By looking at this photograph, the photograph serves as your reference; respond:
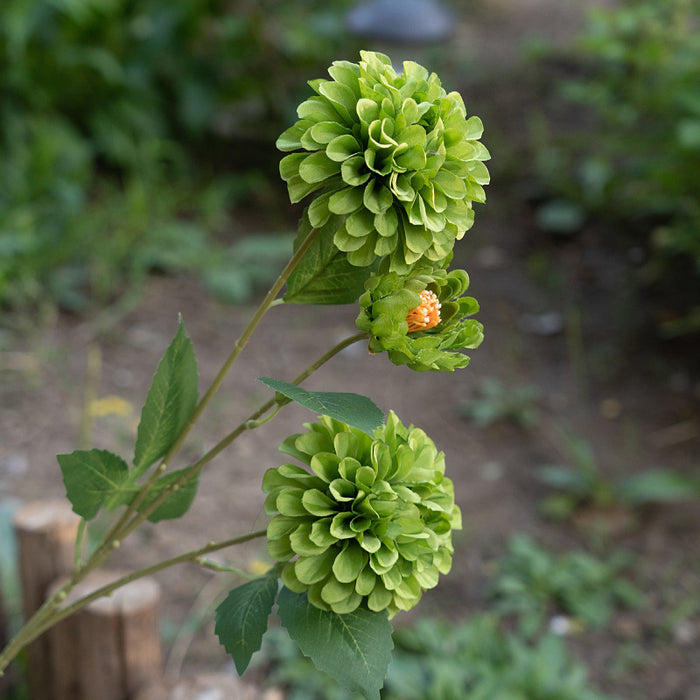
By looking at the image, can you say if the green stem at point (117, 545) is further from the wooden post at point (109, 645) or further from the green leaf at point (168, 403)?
the wooden post at point (109, 645)

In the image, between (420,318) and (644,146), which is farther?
(644,146)

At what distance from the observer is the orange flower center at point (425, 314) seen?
0.46m

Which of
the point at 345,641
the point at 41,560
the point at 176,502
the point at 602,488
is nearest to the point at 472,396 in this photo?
the point at 602,488

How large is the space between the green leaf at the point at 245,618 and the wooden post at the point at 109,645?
56cm

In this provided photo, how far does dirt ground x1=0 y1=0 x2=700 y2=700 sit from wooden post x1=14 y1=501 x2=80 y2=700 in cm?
34

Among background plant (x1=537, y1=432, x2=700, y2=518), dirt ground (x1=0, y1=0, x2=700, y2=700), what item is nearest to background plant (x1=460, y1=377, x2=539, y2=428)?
dirt ground (x1=0, y1=0, x2=700, y2=700)

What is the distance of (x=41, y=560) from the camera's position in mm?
1080

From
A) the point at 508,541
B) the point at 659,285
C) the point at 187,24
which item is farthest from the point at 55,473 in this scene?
the point at 187,24

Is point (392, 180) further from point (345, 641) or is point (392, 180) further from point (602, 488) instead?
point (602, 488)

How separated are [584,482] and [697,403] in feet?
1.94

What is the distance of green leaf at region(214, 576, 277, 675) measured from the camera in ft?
1.63

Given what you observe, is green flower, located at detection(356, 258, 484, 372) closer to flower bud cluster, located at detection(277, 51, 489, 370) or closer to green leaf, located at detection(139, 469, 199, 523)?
flower bud cluster, located at detection(277, 51, 489, 370)

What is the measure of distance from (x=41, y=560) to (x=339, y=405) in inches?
32.0

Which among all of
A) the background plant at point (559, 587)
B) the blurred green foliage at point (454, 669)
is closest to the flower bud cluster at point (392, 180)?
the blurred green foliage at point (454, 669)
